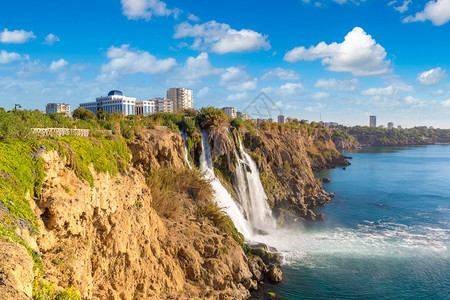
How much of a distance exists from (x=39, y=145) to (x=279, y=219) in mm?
23087

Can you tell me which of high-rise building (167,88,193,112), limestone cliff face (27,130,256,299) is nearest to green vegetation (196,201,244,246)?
limestone cliff face (27,130,256,299)

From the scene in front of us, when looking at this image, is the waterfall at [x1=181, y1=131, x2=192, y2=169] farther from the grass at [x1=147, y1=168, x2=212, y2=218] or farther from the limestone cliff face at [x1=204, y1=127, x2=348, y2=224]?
the limestone cliff face at [x1=204, y1=127, x2=348, y2=224]

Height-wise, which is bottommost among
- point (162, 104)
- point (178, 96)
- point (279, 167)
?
point (279, 167)

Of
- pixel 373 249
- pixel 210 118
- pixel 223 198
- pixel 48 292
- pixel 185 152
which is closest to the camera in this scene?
pixel 48 292

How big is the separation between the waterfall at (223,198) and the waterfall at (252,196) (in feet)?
6.07

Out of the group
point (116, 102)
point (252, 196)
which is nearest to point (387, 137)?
point (116, 102)

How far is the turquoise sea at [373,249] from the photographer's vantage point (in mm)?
16453

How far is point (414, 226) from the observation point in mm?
26922

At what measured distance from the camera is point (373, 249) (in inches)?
853

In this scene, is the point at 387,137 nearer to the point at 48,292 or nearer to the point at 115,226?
the point at 115,226

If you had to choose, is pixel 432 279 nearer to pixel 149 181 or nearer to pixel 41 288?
pixel 149 181

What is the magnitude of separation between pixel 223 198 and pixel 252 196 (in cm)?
554

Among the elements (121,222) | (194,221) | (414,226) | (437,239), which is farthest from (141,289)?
(414,226)

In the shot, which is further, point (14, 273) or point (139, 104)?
point (139, 104)
